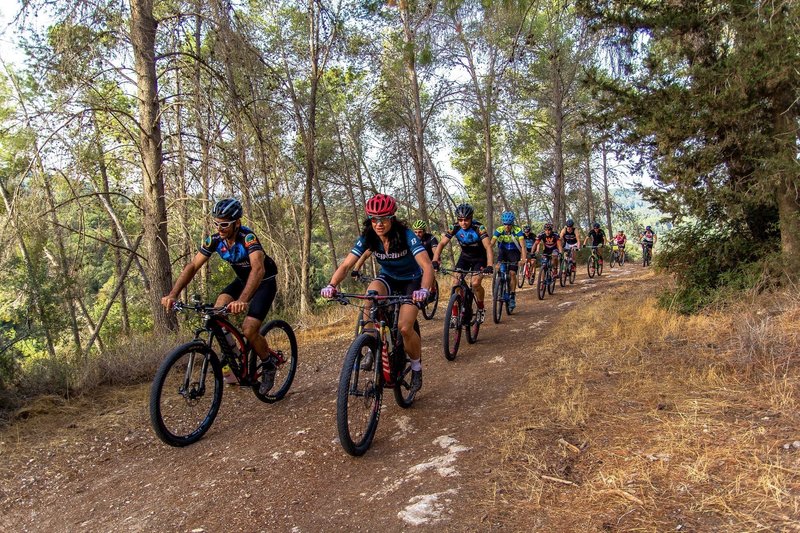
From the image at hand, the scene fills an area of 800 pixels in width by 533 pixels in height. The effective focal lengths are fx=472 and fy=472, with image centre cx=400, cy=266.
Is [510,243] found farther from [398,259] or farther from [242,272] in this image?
[242,272]

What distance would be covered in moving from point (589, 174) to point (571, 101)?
12.1 meters

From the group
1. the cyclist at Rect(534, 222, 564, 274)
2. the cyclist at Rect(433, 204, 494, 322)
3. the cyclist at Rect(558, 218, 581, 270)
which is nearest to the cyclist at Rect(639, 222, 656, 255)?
the cyclist at Rect(558, 218, 581, 270)

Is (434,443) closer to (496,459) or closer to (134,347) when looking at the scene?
(496,459)

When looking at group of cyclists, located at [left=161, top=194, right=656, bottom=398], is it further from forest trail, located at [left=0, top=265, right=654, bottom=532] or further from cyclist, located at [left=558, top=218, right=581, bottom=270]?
cyclist, located at [left=558, top=218, right=581, bottom=270]

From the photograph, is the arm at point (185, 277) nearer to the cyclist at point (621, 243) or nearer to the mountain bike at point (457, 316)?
the mountain bike at point (457, 316)

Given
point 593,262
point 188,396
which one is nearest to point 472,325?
point 188,396

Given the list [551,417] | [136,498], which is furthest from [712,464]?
[136,498]

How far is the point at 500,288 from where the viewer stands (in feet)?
30.2

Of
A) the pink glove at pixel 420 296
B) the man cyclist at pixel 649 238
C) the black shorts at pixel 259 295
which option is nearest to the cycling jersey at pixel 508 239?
the black shorts at pixel 259 295

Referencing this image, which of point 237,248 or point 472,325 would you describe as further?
point 472,325

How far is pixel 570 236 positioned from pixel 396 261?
11154 mm

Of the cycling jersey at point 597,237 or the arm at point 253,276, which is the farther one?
the cycling jersey at point 597,237

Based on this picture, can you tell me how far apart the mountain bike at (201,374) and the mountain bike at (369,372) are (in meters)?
1.34

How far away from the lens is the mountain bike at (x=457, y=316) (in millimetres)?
6637
